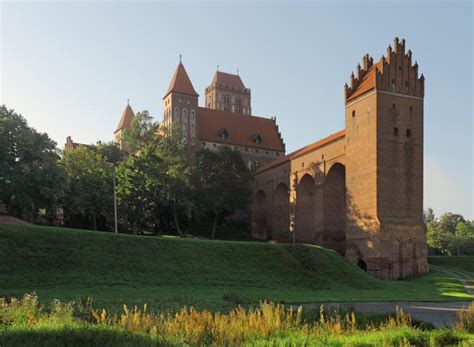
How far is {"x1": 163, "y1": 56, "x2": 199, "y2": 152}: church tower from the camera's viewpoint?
71.5 m

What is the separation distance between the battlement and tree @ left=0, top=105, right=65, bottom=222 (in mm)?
27514

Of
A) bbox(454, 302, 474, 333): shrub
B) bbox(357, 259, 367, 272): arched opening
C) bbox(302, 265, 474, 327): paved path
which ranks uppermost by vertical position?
bbox(454, 302, 474, 333): shrub

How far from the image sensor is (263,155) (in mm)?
78188

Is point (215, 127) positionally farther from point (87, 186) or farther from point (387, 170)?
point (387, 170)

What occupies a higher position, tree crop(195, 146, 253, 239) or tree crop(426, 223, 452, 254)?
tree crop(195, 146, 253, 239)

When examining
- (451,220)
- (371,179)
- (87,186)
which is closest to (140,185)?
(87,186)

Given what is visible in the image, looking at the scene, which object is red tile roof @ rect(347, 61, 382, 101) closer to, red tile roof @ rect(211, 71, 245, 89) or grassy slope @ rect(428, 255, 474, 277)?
grassy slope @ rect(428, 255, 474, 277)

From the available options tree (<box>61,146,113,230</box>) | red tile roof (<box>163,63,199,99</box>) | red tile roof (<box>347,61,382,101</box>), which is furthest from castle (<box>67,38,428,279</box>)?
red tile roof (<box>163,63,199,99</box>)

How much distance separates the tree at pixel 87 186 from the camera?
5019 centimetres

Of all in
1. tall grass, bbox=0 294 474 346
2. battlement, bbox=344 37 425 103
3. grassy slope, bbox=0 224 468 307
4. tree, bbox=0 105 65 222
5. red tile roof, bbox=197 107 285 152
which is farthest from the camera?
red tile roof, bbox=197 107 285 152

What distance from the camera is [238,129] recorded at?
78.2m

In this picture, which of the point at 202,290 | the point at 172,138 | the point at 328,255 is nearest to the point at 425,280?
the point at 328,255

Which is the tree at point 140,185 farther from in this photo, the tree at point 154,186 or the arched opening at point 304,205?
the arched opening at point 304,205

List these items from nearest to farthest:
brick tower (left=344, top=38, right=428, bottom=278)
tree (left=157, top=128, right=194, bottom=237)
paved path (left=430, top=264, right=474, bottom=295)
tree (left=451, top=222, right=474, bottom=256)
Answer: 1. paved path (left=430, top=264, right=474, bottom=295)
2. brick tower (left=344, top=38, right=428, bottom=278)
3. tree (left=157, top=128, right=194, bottom=237)
4. tree (left=451, top=222, right=474, bottom=256)
